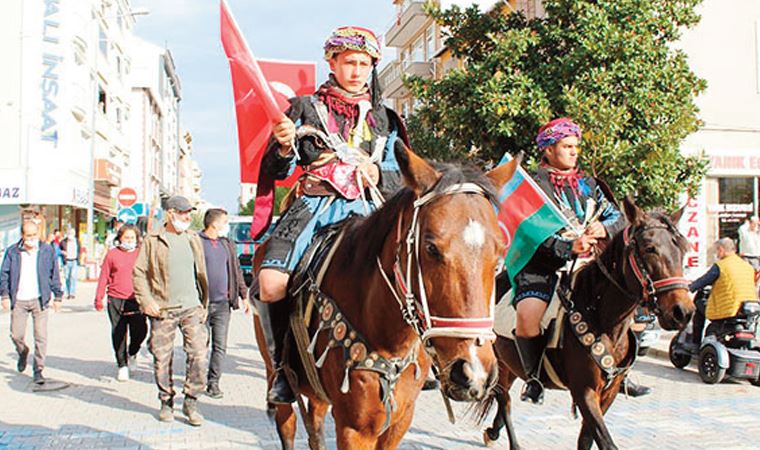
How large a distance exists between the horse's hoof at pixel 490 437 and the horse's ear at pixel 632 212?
2441 mm

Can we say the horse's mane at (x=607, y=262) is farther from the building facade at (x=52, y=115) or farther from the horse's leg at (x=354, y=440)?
the building facade at (x=52, y=115)

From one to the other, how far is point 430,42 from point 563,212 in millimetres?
31321

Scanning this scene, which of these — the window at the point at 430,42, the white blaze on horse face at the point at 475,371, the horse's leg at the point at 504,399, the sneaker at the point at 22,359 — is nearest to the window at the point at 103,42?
the window at the point at 430,42

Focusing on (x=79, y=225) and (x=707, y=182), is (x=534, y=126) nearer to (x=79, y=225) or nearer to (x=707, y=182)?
(x=707, y=182)

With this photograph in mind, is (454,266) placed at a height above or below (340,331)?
above

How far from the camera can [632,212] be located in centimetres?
536

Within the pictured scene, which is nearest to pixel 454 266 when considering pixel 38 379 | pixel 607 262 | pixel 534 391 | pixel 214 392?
pixel 607 262

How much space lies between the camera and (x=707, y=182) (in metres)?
19.9

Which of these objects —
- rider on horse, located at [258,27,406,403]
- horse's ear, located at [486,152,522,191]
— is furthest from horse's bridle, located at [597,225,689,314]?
horse's ear, located at [486,152,522,191]

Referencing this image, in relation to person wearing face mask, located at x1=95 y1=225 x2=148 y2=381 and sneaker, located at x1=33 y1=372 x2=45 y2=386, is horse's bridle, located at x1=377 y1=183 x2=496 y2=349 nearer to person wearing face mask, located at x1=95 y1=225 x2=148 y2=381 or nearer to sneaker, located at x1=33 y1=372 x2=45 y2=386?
person wearing face mask, located at x1=95 y1=225 x2=148 y2=381

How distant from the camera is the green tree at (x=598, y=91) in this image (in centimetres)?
1308

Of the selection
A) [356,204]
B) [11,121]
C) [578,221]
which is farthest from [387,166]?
[11,121]

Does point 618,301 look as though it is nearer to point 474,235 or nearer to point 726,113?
point 474,235

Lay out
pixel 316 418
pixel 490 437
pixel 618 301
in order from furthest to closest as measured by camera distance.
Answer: pixel 490 437
pixel 618 301
pixel 316 418
